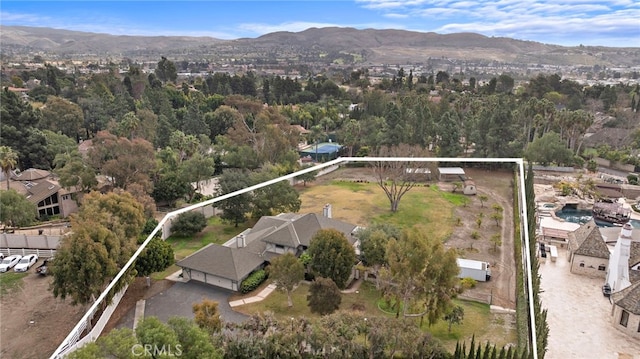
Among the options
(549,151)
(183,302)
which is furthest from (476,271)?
(549,151)

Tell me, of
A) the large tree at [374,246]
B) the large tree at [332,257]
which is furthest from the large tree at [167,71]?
the large tree at [332,257]

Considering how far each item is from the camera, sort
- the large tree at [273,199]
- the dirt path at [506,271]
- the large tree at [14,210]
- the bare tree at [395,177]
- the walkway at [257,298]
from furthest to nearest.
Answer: the bare tree at [395,177] → the large tree at [273,199] → the large tree at [14,210] → the dirt path at [506,271] → the walkway at [257,298]

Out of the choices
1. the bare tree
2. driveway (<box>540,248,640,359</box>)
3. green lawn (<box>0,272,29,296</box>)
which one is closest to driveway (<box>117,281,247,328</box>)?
green lawn (<box>0,272,29,296</box>)

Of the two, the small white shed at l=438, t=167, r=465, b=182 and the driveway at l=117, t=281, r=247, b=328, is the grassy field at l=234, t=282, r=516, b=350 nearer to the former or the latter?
the driveway at l=117, t=281, r=247, b=328

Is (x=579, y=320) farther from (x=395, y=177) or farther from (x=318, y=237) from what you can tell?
(x=395, y=177)

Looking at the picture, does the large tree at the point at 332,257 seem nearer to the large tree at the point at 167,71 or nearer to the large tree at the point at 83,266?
the large tree at the point at 83,266
